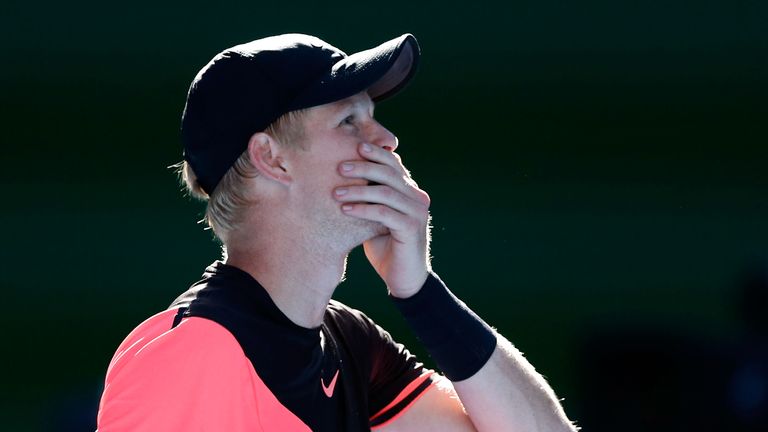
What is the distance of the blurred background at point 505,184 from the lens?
9.00 ft

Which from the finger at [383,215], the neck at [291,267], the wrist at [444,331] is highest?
the finger at [383,215]

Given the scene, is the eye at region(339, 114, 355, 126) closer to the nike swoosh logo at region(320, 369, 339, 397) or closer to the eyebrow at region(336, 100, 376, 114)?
the eyebrow at region(336, 100, 376, 114)

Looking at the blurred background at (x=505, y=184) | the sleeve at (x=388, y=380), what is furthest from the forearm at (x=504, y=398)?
the blurred background at (x=505, y=184)

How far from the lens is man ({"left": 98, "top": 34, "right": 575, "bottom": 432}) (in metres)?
1.51

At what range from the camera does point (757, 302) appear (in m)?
2.83

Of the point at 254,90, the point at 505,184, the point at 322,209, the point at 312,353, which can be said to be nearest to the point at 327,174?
the point at 322,209

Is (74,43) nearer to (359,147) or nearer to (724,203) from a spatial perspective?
(359,147)

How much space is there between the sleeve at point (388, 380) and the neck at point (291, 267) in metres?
0.24

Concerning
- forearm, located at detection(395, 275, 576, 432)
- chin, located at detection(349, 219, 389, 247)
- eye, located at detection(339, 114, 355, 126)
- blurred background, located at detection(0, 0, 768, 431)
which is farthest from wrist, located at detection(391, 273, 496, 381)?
blurred background, located at detection(0, 0, 768, 431)

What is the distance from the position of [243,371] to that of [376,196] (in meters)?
0.32

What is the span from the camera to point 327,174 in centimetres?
161

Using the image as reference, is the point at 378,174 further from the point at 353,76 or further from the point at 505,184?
the point at 505,184

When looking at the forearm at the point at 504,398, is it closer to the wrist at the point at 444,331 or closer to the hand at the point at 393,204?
the wrist at the point at 444,331

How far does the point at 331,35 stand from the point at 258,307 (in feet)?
4.52
